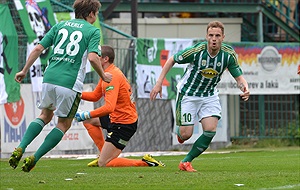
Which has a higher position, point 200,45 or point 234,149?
point 200,45

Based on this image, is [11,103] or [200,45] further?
[11,103]

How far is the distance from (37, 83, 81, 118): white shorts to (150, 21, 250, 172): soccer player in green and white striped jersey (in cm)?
178

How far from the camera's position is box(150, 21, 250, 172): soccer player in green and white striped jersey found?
38.0 ft

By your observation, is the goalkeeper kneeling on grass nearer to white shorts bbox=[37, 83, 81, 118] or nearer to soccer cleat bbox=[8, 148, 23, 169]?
white shorts bbox=[37, 83, 81, 118]

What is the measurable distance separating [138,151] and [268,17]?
6.26 m

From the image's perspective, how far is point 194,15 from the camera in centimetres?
2530

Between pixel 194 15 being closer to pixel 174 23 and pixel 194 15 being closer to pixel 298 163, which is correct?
pixel 174 23

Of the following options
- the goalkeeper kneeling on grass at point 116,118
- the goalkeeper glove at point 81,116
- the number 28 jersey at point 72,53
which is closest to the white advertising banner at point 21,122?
the goalkeeper kneeling on grass at point 116,118

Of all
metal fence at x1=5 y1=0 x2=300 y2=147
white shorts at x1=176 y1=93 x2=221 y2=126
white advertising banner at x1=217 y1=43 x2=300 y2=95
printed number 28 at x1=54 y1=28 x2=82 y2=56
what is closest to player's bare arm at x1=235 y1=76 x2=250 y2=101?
white shorts at x1=176 y1=93 x2=221 y2=126

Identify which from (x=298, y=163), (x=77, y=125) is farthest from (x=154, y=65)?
(x=298, y=163)

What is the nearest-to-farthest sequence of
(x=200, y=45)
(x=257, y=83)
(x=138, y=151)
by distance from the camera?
(x=200, y=45), (x=138, y=151), (x=257, y=83)

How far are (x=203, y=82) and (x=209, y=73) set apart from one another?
6.4 inches

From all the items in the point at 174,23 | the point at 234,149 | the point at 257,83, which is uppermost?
the point at 174,23

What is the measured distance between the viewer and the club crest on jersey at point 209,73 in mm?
11703
